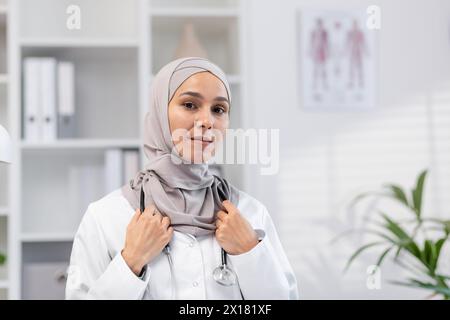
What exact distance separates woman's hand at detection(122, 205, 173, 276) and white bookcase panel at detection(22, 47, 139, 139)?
4.23 ft

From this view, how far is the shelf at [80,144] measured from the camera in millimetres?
1820

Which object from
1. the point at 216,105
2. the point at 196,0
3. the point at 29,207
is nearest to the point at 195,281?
the point at 216,105

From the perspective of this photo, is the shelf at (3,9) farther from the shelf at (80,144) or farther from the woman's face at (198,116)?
the woman's face at (198,116)

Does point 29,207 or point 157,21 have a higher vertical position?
point 157,21

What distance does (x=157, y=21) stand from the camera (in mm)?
1985

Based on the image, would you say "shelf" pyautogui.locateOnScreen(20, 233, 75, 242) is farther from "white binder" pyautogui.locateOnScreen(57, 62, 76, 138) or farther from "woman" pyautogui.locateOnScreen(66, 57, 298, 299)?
"woman" pyautogui.locateOnScreen(66, 57, 298, 299)

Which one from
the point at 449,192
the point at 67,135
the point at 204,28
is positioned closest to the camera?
the point at 67,135

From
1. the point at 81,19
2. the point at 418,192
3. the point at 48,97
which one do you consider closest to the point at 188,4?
the point at 81,19

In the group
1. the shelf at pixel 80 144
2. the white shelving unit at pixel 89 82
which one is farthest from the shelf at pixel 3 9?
the shelf at pixel 80 144
